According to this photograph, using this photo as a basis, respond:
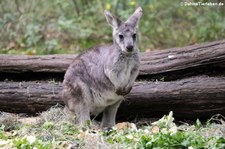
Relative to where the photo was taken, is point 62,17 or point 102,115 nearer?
point 102,115

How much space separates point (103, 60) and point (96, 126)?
88 centimetres

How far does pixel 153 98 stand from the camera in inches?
273

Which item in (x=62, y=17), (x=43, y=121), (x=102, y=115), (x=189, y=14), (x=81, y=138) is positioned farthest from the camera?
(x=189, y=14)

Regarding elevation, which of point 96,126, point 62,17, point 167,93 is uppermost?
point 62,17

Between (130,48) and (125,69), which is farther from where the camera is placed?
(125,69)

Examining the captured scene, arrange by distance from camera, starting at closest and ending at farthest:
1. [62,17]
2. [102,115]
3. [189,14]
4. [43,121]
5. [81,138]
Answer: [81,138], [43,121], [102,115], [62,17], [189,14]

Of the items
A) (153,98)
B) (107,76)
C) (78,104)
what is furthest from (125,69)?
(78,104)

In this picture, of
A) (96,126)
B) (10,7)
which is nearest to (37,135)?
(96,126)

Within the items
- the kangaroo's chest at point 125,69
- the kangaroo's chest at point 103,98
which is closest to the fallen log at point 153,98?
the kangaroo's chest at point 103,98

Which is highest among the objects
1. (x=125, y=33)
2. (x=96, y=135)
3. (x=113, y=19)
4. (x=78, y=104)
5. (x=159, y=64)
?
(x=113, y=19)

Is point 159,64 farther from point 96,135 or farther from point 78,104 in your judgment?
point 96,135

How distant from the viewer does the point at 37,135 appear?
595 cm

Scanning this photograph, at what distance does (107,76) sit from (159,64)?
934mm

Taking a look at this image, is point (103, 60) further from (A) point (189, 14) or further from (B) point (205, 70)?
(A) point (189, 14)
